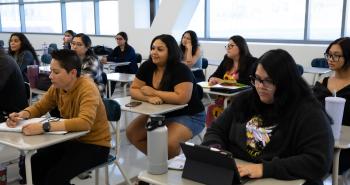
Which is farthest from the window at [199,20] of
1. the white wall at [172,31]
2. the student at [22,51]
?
the student at [22,51]

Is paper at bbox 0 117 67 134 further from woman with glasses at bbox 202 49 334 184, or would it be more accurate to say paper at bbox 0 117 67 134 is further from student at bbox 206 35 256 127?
student at bbox 206 35 256 127

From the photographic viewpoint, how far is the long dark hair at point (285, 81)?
5.43 feet

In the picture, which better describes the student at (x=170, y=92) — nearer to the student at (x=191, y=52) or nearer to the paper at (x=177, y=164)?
the paper at (x=177, y=164)

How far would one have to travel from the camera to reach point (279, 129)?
5.57 feet

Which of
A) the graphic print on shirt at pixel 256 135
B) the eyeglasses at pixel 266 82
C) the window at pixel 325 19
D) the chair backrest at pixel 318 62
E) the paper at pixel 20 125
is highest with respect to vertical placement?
the window at pixel 325 19

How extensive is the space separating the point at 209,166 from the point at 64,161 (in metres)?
1.07

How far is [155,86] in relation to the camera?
3.14 metres

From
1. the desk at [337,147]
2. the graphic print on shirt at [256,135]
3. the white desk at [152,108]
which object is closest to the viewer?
the graphic print on shirt at [256,135]

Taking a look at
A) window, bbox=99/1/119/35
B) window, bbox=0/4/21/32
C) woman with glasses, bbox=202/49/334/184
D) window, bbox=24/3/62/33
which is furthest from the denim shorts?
window, bbox=0/4/21/32

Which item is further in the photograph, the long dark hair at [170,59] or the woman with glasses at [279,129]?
the long dark hair at [170,59]

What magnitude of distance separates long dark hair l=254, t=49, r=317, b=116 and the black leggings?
118 centimetres

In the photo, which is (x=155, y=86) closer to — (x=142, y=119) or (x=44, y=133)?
(x=142, y=119)

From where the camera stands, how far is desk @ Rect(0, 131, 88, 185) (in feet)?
6.33

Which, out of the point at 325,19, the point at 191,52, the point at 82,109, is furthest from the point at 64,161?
the point at 325,19
